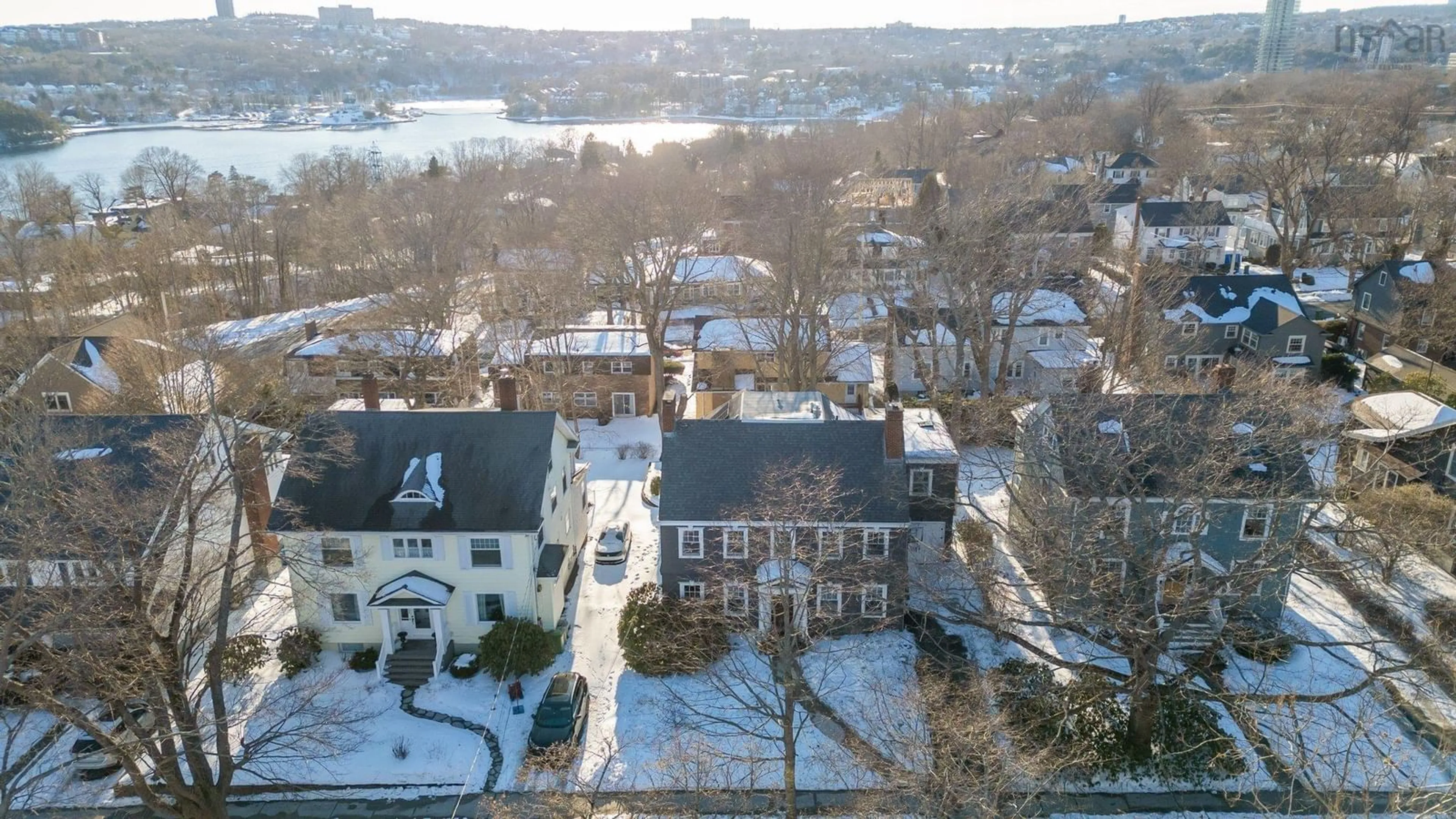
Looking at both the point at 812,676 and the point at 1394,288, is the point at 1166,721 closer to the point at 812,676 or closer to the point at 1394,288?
the point at 812,676

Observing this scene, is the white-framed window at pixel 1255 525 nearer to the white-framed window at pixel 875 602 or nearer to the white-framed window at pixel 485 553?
the white-framed window at pixel 875 602

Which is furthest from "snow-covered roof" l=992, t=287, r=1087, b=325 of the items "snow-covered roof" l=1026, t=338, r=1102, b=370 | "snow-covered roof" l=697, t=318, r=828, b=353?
"snow-covered roof" l=697, t=318, r=828, b=353

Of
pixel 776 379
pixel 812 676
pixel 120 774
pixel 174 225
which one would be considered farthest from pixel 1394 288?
pixel 174 225

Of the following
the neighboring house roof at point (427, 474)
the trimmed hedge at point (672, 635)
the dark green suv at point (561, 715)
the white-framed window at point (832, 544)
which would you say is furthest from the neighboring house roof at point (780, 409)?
the dark green suv at point (561, 715)

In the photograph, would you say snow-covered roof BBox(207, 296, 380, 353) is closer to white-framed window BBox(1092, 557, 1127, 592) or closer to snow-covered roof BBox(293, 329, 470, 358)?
snow-covered roof BBox(293, 329, 470, 358)

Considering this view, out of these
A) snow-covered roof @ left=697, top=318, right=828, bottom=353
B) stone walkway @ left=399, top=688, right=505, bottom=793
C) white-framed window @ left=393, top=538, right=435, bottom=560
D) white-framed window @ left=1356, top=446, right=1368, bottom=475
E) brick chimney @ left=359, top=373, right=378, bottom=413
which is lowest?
stone walkway @ left=399, top=688, right=505, bottom=793

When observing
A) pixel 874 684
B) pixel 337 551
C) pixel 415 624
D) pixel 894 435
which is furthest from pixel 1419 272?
pixel 337 551
